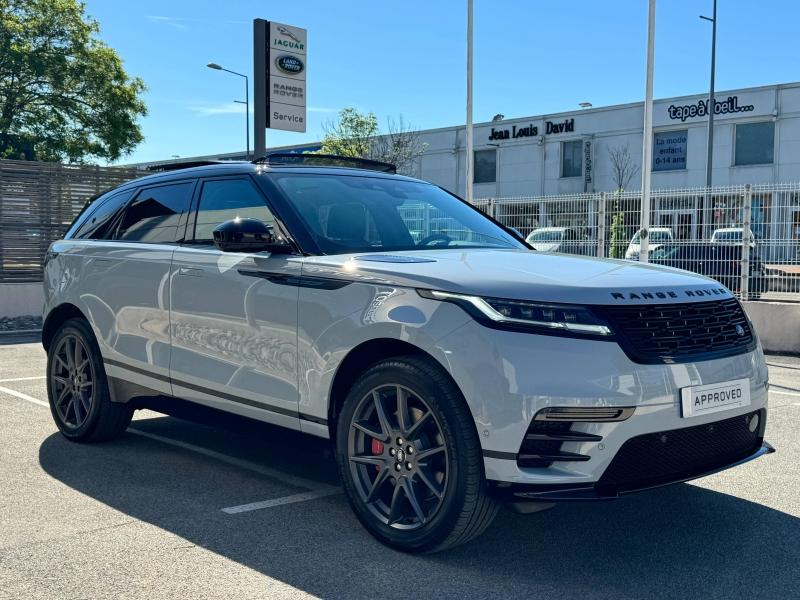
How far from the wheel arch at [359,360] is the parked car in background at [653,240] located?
31.6 ft

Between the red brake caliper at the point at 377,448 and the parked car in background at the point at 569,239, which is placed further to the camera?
the parked car in background at the point at 569,239

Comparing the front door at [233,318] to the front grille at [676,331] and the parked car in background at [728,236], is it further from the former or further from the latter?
the parked car in background at [728,236]

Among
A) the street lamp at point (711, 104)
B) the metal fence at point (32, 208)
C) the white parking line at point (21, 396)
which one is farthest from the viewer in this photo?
the street lamp at point (711, 104)

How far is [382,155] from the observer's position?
38094 mm

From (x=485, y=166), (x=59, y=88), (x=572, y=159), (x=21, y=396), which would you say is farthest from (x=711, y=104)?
(x=21, y=396)

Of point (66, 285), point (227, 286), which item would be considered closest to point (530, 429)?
point (227, 286)

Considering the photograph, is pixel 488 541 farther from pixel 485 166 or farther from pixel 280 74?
pixel 485 166

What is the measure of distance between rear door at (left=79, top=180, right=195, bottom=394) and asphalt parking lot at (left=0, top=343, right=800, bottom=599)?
61 cm

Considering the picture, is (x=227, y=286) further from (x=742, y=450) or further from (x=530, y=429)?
(x=742, y=450)

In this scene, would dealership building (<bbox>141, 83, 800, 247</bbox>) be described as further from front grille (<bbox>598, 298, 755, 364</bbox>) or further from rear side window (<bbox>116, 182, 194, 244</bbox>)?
front grille (<bbox>598, 298, 755, 364</bbox>)

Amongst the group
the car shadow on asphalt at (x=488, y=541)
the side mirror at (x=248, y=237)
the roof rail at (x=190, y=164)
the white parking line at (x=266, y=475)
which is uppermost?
the roof rail at (x=190, y=164)

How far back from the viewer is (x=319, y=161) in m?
5.37

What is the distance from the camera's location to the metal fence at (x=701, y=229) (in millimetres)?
11719

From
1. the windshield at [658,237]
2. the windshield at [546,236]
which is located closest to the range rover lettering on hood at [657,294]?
the windshield at [546,236]
